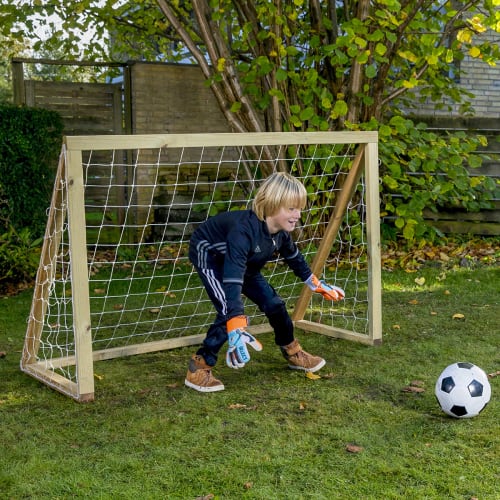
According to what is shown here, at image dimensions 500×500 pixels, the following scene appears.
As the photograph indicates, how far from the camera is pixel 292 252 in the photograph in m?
4.58

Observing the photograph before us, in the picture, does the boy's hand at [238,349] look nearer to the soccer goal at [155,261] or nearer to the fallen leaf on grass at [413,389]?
the soccer goal at [155,261]

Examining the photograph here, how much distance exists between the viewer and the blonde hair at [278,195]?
404cm

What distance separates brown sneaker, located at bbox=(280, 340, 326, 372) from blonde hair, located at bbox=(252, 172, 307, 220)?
966mm

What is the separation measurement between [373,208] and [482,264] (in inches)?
122

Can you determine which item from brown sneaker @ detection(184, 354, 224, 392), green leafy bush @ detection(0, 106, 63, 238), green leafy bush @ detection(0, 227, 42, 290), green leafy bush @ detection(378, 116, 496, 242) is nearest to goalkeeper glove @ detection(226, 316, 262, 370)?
brown sneaker @ detection(184, 354, 224, 392)

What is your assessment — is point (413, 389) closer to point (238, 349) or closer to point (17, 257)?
point (238, 349)

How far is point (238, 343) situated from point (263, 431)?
17.4 inches

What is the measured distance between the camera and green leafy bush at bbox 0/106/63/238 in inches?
304

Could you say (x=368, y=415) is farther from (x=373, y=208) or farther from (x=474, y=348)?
(x=373, y=208)

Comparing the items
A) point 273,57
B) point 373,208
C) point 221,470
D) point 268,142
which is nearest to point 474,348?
point 373,208

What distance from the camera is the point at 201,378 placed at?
434 centimetres

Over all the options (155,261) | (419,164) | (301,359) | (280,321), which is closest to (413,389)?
(301,359)

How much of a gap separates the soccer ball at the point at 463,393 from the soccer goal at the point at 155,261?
1.47 m

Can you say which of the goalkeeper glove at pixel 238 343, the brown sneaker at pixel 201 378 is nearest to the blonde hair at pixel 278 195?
the goalkeeper glove at pixel 238 343
